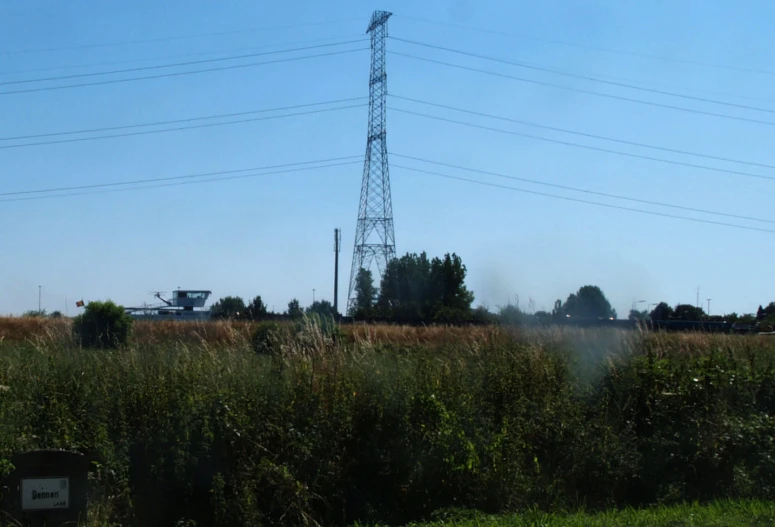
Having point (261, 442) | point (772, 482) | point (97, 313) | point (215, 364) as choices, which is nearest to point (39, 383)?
point (215, 364)

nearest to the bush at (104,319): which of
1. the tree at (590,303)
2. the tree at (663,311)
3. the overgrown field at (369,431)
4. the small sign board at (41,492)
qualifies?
the overgrown field at (369,431)

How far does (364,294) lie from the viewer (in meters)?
45.6

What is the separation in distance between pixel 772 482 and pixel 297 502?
20.9 feet

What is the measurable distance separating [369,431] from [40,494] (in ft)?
12.8

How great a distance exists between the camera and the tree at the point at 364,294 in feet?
138

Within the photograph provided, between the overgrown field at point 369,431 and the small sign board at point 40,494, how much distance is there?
45cm

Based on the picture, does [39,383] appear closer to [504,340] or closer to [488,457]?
[488,457]

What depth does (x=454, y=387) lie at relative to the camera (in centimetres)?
1087

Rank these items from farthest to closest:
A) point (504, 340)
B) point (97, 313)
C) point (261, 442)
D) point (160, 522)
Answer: point (97, 313) < point (504, 340) < point (261, 442) < point (160, 522)

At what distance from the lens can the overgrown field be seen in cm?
900

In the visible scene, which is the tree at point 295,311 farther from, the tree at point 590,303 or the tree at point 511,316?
the tree at point 590,303

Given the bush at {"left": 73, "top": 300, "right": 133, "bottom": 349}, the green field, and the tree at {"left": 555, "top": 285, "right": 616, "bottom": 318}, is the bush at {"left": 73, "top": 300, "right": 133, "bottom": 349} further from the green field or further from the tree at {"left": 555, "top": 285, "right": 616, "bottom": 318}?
the tree at {"left": 555, "top": 285, "right": 616, "bottom": 318}

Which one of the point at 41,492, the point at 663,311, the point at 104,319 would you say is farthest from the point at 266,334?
the point at 663,311

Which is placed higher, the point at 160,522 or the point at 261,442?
the point at 261,442
